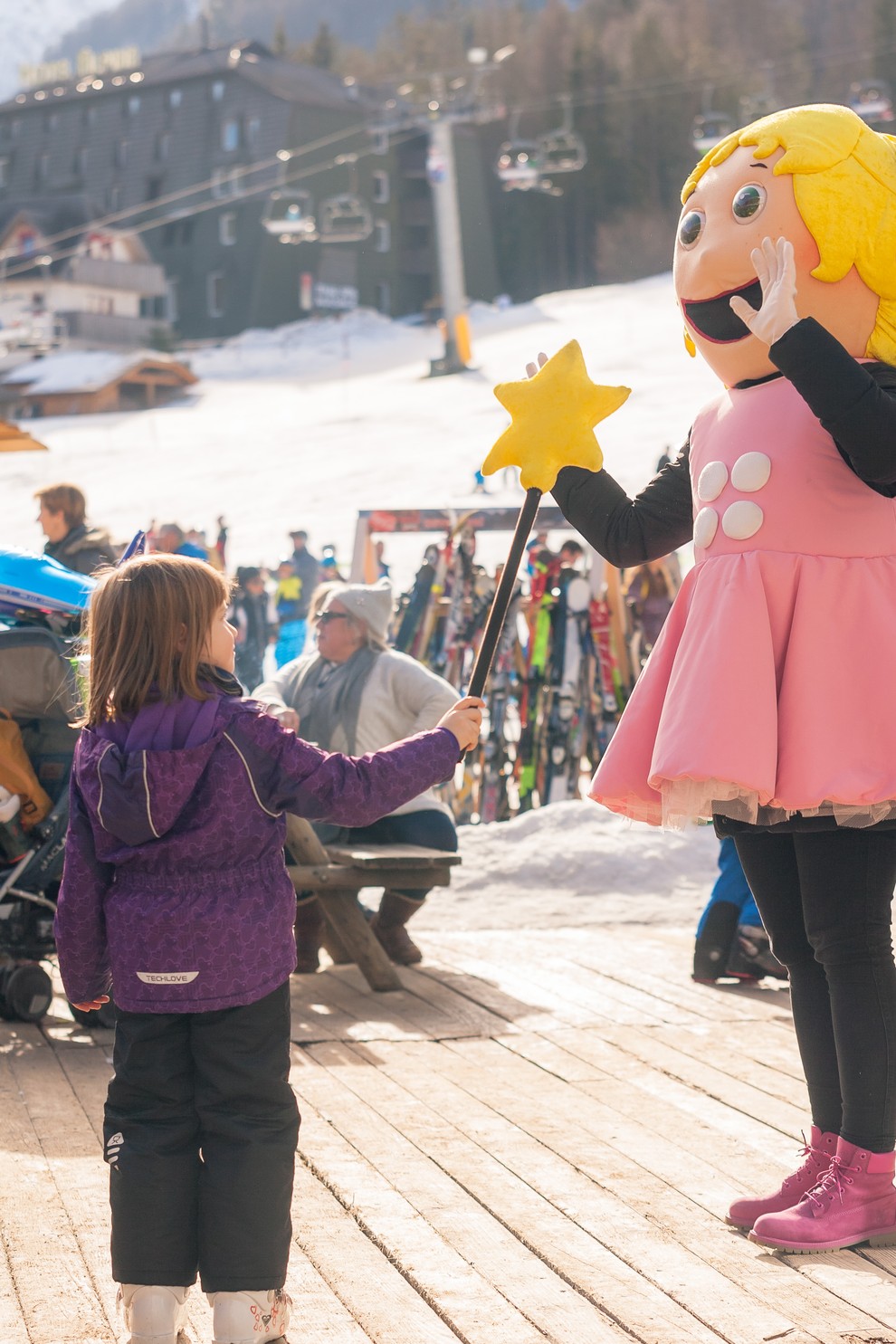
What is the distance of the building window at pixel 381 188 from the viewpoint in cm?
A: 6312

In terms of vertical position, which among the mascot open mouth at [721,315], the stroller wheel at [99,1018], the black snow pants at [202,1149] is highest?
the mascot open mouth at [721,315]

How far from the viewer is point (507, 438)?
323 cm

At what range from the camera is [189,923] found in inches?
97.0

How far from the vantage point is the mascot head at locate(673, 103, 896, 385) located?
2965 millimetres

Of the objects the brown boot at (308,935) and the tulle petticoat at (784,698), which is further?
the brown boot at (308,935)

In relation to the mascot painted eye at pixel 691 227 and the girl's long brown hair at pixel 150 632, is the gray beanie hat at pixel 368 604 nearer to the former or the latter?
the mascot painted eye at pixel 691 227

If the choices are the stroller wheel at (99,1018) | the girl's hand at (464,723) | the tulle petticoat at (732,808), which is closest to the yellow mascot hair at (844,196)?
the tulle petticoat at (732,808)

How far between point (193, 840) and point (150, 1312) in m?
0.71

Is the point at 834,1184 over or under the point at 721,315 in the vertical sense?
under

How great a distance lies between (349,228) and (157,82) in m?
23.6

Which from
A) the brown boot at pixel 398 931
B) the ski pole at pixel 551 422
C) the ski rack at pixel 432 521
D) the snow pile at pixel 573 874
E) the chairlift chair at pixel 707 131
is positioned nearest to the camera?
the ski pole at pixel 551 422

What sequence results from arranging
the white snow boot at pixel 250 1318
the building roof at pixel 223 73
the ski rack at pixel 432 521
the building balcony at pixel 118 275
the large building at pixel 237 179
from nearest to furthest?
the white snow boot at pixel 250 1318, the ski rack at pixel 432 521, the building balcony at pixel 118 275, the large building at pixel 237 179, the building roof at pixel 223 73

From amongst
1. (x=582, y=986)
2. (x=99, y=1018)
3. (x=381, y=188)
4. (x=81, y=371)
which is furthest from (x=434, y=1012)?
(x=381, y=188)

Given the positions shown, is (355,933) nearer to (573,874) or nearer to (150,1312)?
(573,874)
